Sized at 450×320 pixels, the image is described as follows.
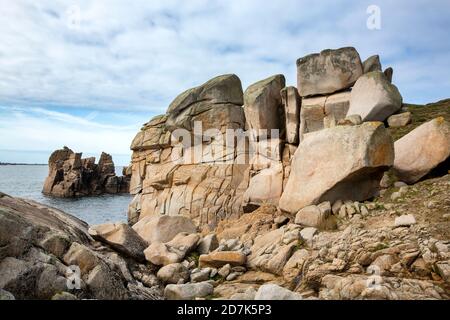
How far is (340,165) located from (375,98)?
286 inches

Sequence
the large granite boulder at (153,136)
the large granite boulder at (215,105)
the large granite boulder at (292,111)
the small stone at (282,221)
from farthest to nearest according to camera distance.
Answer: the large granite boulder at (153,136)
the large granite boulder at (215,105)
the large granite boulder at (292,111)
the small stone at (282,221)

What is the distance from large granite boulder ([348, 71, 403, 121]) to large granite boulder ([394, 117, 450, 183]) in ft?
12.7

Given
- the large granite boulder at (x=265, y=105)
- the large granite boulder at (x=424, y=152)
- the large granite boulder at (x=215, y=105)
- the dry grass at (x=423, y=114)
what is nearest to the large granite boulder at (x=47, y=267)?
the large granite boulder at (x=424, y=152)

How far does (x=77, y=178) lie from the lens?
3428 inches

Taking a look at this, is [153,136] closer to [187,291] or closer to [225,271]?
[225,271]

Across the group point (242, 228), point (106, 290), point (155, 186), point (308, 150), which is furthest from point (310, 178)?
point (155, 186)

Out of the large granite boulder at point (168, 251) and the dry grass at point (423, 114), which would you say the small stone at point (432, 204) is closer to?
the dry grass at point (423, 114)

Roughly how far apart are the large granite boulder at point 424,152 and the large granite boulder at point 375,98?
12.7ft

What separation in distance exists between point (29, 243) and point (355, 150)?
10.9 m

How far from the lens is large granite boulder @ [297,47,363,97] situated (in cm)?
2230

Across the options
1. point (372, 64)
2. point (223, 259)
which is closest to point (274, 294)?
point (223, 259)

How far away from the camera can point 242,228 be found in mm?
20312

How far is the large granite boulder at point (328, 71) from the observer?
22.3m

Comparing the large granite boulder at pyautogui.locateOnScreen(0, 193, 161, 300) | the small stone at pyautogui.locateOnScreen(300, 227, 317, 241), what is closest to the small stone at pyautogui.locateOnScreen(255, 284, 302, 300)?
the large granite boulder at pyautogui.locateOnScreen(0, 193, 161, 300)
